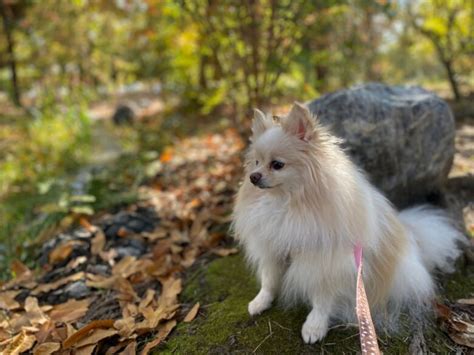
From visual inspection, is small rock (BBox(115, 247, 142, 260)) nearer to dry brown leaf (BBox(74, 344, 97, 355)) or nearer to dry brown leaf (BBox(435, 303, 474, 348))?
dry brown leaf (BBox(74, 344, 97, 355))

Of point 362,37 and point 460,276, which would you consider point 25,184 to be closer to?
point 460,276

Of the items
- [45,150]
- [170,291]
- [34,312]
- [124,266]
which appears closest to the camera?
[34,312]

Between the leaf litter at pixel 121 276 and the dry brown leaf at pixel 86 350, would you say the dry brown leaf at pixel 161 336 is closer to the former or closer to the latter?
the leaf litter at pixel 121 276

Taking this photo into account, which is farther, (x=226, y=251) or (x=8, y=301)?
(x=226, y=251)

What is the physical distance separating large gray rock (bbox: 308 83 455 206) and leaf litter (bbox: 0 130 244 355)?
1.42 meters

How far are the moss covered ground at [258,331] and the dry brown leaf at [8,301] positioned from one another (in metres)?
1.26

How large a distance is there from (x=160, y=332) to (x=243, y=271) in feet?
2.71

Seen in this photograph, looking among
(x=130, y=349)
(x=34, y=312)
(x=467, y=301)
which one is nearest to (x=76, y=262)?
(x=34, y=312)

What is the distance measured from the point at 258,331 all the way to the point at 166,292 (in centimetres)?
87

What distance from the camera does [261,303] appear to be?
243cm

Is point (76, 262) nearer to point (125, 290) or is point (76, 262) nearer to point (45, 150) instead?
point (125, 290)

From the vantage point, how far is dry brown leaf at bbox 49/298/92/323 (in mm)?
2678

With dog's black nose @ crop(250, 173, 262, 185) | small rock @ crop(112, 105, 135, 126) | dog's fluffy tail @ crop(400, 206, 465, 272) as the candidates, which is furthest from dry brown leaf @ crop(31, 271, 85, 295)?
small rock @ crop(112, 105, 135, 126)

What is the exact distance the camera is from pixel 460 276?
9.05ft
